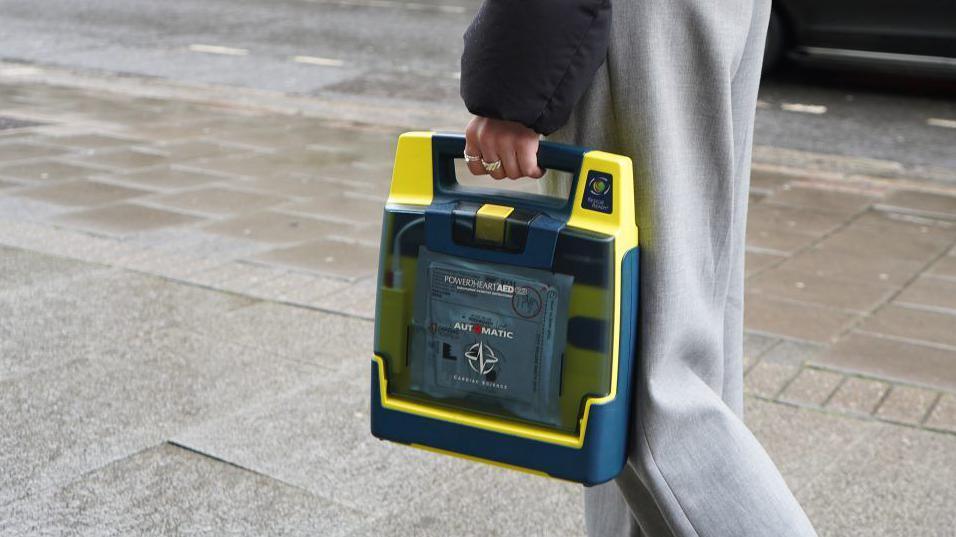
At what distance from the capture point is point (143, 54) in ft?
37.0

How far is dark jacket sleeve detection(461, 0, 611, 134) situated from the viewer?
1.64 m

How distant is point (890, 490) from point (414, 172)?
1.69 meters

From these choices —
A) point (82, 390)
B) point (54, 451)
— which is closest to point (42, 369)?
point (82, 390)

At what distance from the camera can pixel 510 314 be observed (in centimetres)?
178

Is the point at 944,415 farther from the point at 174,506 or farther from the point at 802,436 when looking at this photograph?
the point at 174,506

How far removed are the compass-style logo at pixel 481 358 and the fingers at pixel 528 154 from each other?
266 millimetres

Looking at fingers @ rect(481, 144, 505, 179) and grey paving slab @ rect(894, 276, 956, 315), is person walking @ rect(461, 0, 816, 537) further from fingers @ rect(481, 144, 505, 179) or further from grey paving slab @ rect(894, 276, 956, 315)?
grey paving slab @ rect(894, 276, 956, 315)

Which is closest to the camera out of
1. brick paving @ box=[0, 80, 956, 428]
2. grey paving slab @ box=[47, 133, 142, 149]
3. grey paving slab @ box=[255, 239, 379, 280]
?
brick paving @ box=[0, 80, 956, 428]

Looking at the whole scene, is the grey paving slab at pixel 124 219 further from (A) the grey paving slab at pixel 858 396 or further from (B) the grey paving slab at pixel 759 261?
(A) the grey paving slab at pixel 858 396

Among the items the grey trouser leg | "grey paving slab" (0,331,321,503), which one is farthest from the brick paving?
the grey trouser leg

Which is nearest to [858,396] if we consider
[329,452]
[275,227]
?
[329,452]

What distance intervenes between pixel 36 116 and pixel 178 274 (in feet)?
13.1

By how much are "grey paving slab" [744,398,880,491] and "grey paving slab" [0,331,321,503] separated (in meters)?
1.30

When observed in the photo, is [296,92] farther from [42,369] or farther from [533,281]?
[533,281]
